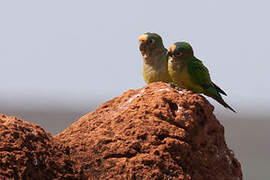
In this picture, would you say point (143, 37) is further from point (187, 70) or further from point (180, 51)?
point (187, 70)

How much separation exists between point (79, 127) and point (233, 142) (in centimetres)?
3556

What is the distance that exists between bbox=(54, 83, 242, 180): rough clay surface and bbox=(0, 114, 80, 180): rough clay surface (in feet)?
0.93

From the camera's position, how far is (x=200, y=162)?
708cm

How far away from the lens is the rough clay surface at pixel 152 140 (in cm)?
681

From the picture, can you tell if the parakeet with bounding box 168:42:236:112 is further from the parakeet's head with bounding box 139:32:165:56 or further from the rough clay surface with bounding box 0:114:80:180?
the rough clay surface with bounding box 0:114:80:180

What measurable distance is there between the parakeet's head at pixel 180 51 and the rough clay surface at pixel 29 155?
7.39 feet

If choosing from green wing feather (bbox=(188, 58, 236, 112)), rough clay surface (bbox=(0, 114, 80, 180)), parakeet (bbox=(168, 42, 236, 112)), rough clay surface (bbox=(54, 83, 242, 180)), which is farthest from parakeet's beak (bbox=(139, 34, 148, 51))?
rough clay surface (bbox=(0, 114, 80, 180))

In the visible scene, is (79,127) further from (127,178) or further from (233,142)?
(233,142)

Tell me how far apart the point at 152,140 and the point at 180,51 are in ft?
5.61

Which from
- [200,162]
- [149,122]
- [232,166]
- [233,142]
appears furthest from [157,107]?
[233,142]

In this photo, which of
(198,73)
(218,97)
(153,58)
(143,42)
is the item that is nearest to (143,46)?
(143,42)

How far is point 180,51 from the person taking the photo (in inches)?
320

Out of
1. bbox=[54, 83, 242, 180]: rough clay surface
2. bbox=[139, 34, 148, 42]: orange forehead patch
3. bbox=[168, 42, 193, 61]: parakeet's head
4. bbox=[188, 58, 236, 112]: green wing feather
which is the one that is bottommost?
bbox=[54, 83, 242, 180]: rough clay surface

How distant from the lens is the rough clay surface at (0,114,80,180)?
6.27m
